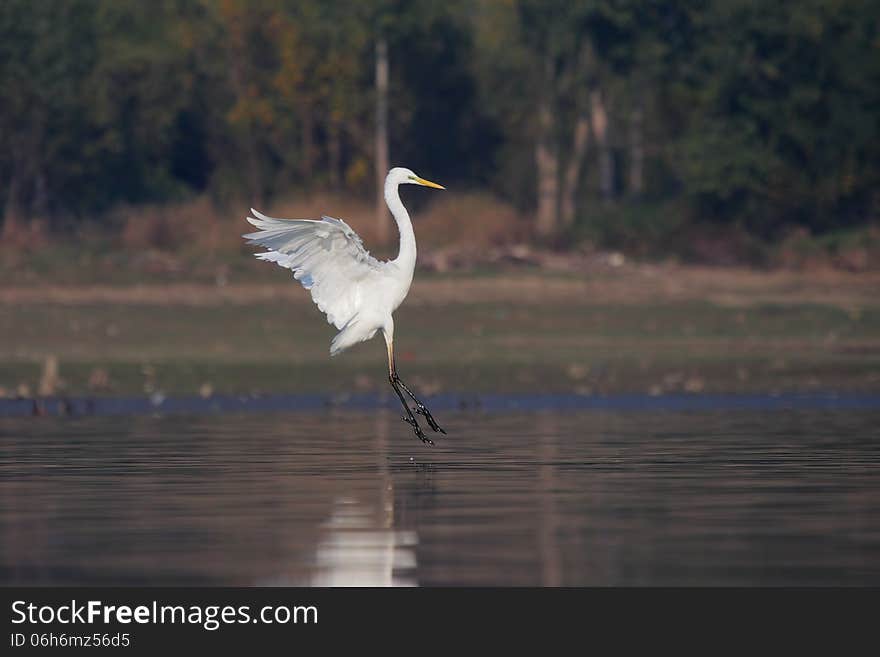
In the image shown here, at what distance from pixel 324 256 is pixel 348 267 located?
302 millimetres

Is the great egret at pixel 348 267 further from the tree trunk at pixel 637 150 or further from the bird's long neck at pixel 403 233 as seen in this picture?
the tree trunk at pixel 637 150

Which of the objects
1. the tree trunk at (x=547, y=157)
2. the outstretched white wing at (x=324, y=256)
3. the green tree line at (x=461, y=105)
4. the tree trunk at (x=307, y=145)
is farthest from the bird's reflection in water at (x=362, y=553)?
the tree trunk at (x=307, y=145)

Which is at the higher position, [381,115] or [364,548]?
[381,115]

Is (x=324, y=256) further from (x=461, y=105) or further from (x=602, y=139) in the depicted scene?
(x=461, y=105)

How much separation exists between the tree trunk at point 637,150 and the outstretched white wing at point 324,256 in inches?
1424

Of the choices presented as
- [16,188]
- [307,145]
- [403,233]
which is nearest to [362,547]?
[403,233]

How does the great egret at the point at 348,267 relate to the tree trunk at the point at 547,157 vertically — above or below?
below

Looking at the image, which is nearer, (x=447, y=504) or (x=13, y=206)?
(x=447, y=504)

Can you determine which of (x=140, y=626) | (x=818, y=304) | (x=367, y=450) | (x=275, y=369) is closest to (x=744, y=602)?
(x=140, y=626)

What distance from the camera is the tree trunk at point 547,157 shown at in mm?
53188

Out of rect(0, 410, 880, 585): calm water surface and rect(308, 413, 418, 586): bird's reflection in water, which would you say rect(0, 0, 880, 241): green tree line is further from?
rect(308, 413, 418, 586): bird's reflection in water

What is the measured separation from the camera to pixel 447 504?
13.2 meters

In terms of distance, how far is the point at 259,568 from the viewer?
10.3 m

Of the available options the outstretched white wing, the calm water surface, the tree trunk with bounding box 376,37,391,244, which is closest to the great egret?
the outstretched white wing
